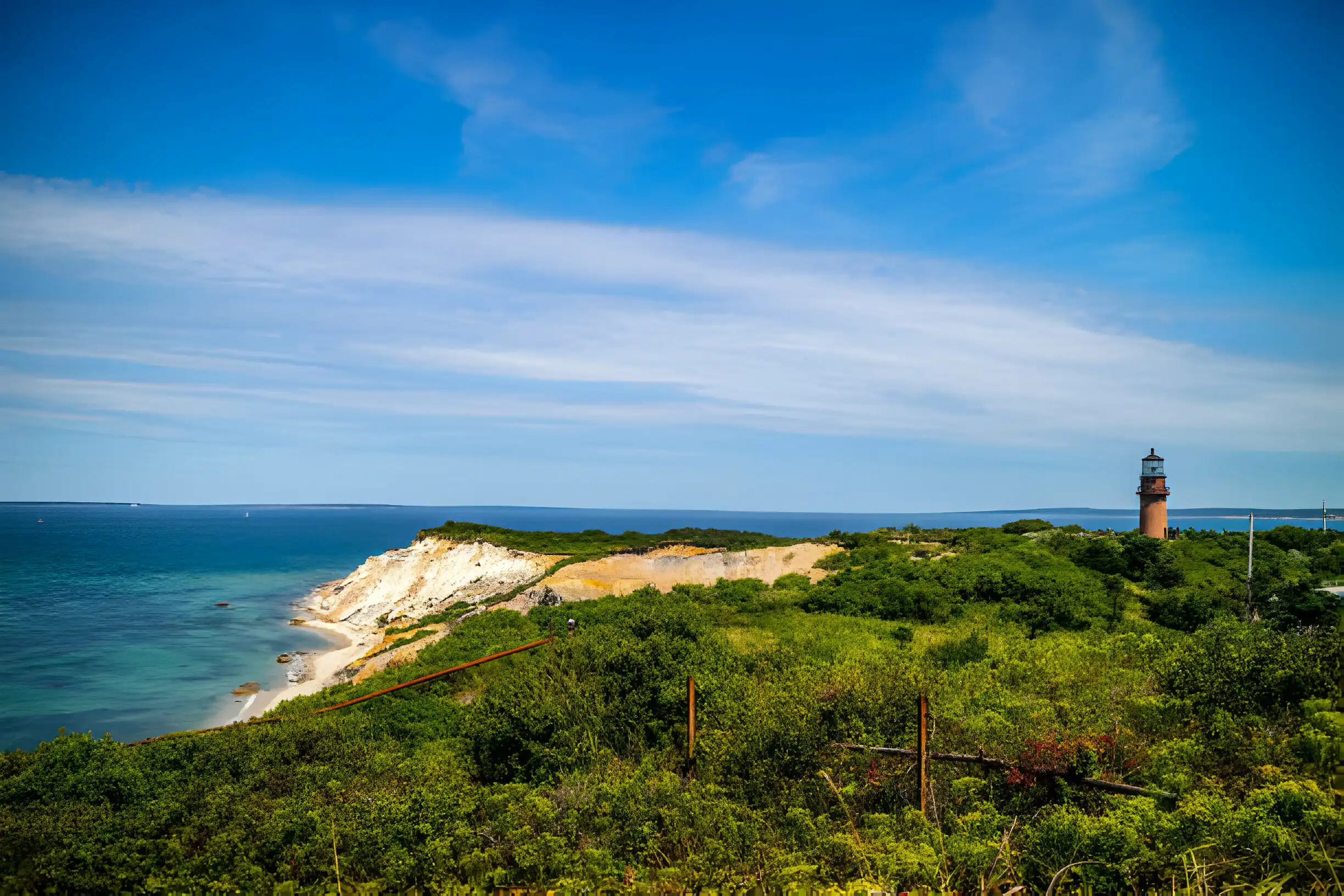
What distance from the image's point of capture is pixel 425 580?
5372cm

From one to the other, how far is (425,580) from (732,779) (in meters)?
47.5

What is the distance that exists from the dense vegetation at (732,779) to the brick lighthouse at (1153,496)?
2555 cm

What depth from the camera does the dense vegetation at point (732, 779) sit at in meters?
6.24

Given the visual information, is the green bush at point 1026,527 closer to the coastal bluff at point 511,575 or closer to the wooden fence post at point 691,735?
the coastal bluff at point 511,575

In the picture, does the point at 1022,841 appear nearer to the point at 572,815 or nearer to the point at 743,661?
the point at 572,815

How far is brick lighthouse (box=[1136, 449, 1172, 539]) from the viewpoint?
134 feet

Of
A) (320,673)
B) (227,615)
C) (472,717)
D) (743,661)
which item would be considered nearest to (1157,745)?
(743,661)

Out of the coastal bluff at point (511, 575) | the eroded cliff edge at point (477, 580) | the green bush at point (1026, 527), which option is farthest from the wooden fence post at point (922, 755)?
the green bush at point (1026, 527)

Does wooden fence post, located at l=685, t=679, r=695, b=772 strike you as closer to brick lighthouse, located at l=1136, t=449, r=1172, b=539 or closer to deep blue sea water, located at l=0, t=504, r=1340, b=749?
deep blue sea water, located at l=0, t=504, r=1340, b=749

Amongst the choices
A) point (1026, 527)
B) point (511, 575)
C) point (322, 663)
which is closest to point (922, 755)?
point (322, 663)

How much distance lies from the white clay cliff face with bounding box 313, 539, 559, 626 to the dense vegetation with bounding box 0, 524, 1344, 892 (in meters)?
28.0

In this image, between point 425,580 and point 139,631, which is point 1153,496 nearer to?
point 425,580

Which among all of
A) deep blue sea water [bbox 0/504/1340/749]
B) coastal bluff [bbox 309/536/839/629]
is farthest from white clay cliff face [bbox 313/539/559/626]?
deep blue sea water [bbox 0/504/1340/749]

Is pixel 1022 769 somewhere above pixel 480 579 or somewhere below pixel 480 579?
above
